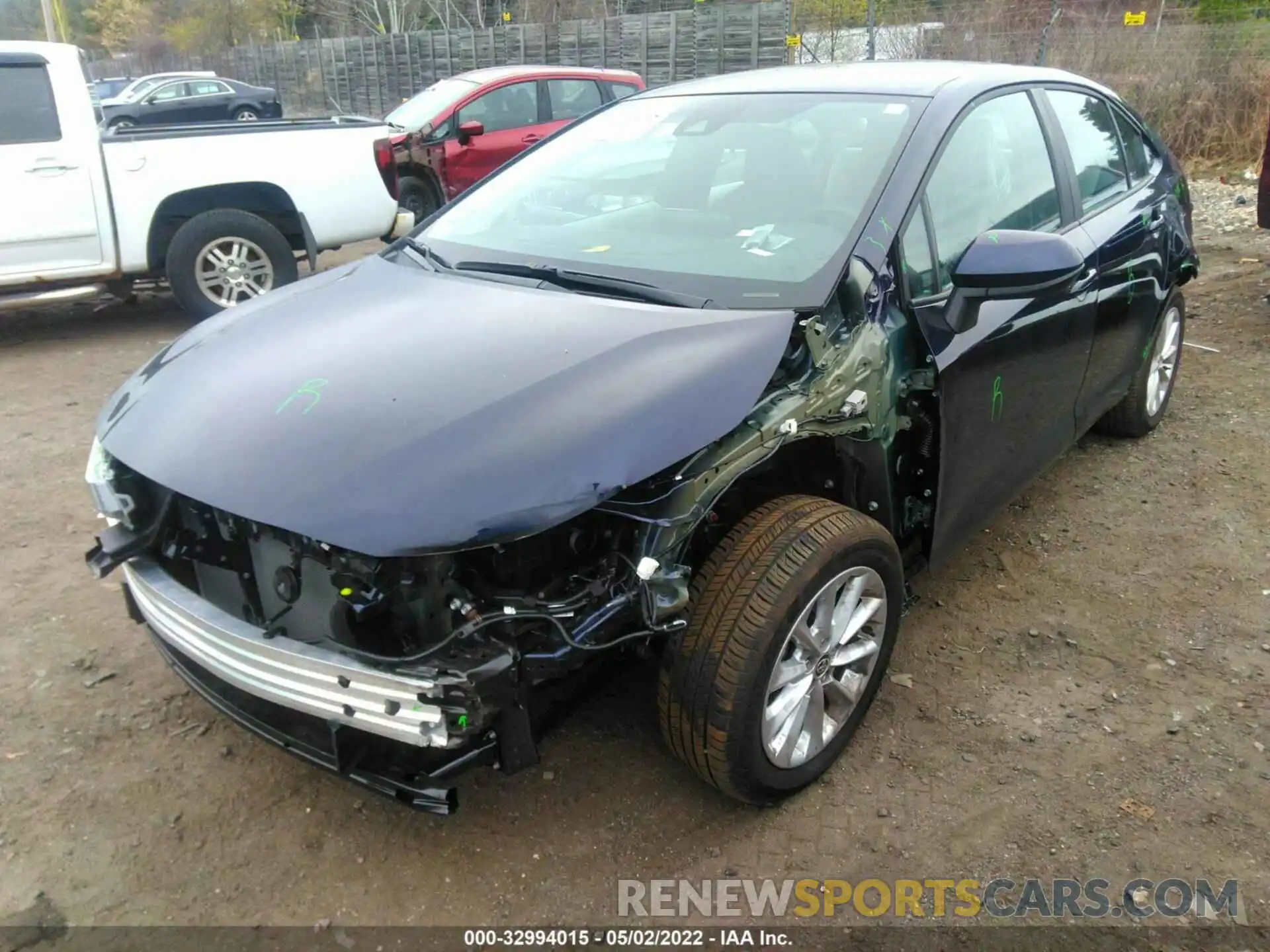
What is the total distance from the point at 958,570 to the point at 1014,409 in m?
0.80

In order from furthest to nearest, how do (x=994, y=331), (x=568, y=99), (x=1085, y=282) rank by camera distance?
(x=568, y=99)
(x=1085, y=282)
(x=994, y=331)

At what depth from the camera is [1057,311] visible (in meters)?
3.24

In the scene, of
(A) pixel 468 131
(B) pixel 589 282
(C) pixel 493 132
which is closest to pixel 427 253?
(B) pixel 589 282

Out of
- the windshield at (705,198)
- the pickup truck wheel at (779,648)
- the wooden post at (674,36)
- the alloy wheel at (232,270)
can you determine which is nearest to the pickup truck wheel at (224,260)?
the alloy wheel at (232,270)

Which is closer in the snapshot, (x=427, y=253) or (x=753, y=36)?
(x=427, y=253)

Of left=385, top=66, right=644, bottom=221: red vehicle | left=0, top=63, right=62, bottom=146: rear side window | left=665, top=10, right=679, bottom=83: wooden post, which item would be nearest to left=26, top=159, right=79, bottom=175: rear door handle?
left=0, top=63, right=62, bottom=146: rear side window

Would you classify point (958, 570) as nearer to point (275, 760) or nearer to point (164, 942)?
point (275, 760)

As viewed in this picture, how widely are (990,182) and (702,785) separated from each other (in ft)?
6.84

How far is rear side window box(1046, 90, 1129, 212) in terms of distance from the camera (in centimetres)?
360

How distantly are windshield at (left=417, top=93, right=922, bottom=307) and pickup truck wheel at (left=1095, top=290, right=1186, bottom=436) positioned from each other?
219 centimetres

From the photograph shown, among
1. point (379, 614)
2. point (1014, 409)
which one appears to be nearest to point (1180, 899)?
point (1014, 409)

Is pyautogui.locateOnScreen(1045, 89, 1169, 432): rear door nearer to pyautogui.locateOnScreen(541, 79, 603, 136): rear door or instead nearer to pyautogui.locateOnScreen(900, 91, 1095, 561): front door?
pyautogui.locateOnScreen(900, 91, 1095, 561): front door

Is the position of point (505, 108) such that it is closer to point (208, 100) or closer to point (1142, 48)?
point (1142, 48)

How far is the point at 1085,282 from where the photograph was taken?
3.39 meters
